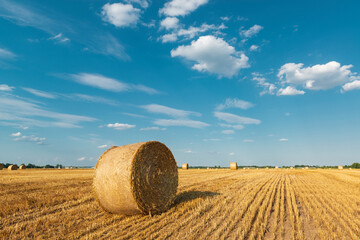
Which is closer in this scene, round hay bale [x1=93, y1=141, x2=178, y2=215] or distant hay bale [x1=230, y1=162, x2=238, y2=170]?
round hay bale [x1=93, y1=141, x2=178, y2=215]

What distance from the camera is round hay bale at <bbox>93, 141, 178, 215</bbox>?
705 cm

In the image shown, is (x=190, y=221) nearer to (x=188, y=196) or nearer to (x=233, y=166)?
(x=188, y=196)

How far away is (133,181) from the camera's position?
23.0ft

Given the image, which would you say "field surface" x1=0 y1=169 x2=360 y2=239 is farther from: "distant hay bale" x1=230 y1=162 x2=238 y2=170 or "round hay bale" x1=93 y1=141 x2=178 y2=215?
"distant hay bale" x1=230 y1=162 x2=238 y2=170

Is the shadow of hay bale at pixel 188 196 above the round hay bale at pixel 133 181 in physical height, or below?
below

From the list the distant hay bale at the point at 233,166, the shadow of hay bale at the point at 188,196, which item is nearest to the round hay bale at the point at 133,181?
the shadow of hay bale at the point at 188,196

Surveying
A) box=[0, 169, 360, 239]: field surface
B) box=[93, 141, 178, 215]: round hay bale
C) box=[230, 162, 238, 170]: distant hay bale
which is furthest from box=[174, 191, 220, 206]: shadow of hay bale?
box=[230, 162, 238, 170]: distant hay bale

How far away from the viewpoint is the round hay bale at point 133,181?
7055mm

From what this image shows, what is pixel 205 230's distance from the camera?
222 inches

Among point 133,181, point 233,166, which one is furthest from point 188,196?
point 233,166

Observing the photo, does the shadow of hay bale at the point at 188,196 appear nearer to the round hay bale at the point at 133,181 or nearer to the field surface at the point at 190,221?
the field surface at the point at 190,221

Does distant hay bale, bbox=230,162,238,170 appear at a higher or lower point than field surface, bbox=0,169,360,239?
higher

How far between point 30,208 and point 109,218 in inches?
116

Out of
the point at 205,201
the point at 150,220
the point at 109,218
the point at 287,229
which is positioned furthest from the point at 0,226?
the point at 287,229
